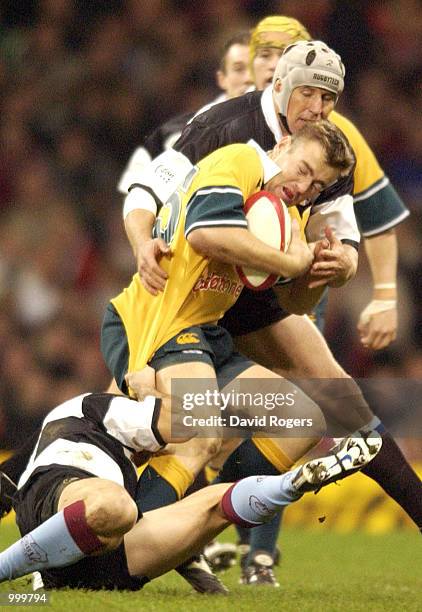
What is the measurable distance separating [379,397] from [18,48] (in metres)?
6.17

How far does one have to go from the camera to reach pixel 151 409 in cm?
434

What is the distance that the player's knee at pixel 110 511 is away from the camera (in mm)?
4004

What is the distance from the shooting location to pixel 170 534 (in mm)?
4301

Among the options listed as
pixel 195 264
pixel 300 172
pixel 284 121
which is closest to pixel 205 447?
pixel 195 264

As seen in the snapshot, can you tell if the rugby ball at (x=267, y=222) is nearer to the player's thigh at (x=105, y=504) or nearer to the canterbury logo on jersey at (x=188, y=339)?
the canterbury logo on jersey at (x=188, y=339)

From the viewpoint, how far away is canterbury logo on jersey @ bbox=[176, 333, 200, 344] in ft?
15.8

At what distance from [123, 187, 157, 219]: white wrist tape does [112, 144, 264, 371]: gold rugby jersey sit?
0.16 meters

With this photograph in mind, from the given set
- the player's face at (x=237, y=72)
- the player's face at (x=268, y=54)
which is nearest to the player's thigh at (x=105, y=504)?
the player's face at (x=268, y=54)

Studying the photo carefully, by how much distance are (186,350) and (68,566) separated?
91 cm

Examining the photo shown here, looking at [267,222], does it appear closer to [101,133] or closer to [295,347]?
[295,347]

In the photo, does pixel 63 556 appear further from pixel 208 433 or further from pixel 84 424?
pixel 208 433

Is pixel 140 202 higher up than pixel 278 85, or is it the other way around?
pixel 278 85

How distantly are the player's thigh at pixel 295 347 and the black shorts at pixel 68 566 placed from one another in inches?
52.6

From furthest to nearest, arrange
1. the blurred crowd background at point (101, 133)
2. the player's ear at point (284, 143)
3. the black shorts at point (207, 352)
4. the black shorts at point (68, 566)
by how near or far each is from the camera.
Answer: the blurred crowd background at point (101, 133) < the player's ear at point (284, 143) < the black shorts at point (207, 352) < the black shorts at point (68, 566)
